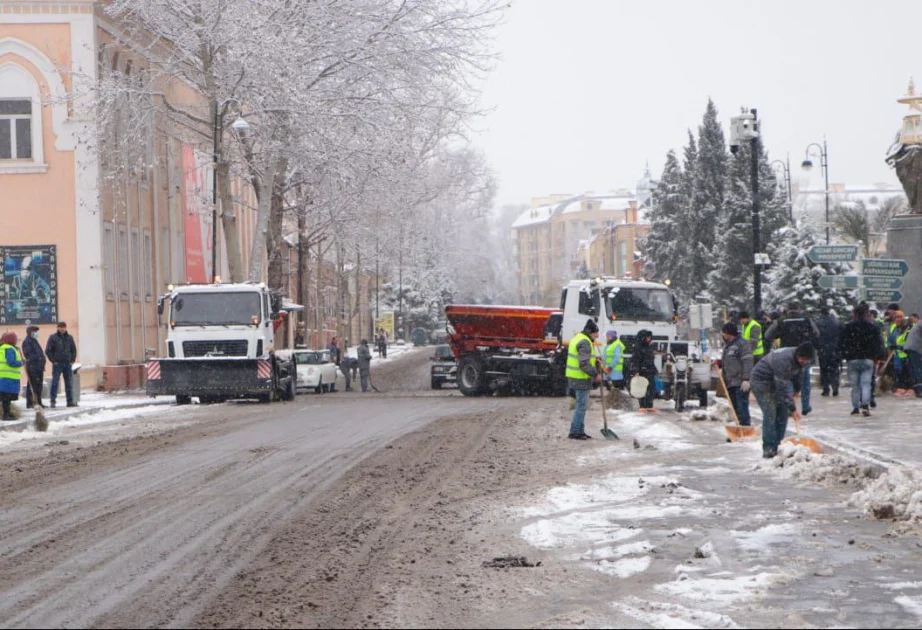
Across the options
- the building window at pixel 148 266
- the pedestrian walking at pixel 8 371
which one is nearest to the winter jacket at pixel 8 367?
the pedestrian walking at pixel 8 371

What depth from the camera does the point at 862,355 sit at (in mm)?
23234

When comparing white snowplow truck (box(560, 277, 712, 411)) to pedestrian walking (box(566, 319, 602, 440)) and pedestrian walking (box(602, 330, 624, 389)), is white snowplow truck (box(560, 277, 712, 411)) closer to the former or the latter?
pedestrian walking (box(602, 330, 624, 389))

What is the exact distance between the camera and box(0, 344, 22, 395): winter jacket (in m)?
25.4

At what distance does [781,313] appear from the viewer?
23422mm

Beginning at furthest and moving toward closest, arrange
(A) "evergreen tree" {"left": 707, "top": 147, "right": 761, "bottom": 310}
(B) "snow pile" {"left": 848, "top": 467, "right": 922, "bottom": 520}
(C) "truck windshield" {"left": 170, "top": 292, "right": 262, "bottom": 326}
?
1. (A) "evergreen tree" {"left": 707, "top": 147, "right": 761, "bottom": 310}
2. (C) "truck windshield" {"left": 170, "top": 292, "right": 262, "bottom": 326}
3. (B) "snow pile" {"left": 848, "top": 467, "right": 922, "bottom": 520}

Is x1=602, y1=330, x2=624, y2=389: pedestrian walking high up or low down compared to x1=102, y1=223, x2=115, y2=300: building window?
down

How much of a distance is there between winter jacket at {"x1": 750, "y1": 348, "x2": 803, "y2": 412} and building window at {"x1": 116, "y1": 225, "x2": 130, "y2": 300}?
29.7 meters

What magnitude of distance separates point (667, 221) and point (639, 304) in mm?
69474

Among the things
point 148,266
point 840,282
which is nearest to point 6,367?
point 840,282

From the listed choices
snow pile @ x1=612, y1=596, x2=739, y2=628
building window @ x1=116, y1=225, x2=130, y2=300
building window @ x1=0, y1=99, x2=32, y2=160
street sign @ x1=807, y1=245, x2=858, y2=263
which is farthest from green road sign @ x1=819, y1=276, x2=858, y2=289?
building window @ x1=0, y1=99, x2=32, y2=160

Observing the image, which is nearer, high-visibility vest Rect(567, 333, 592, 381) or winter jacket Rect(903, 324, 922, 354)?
high-visibility vest Rect(567, 333, 592, 381)

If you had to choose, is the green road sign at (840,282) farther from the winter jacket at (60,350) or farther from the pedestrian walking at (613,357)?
the winter jacket at (60,350)

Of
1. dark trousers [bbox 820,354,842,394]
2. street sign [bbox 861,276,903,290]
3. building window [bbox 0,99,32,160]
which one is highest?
building window [bbox 0,99,32,160]

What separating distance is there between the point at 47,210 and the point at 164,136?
856cm
